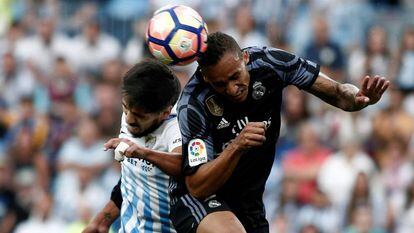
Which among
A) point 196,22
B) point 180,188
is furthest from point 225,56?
point 180,188

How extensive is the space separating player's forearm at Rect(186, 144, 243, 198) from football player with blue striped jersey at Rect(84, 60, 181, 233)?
16 centimetres

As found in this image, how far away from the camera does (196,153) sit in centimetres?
764

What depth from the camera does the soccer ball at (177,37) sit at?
7.57 m

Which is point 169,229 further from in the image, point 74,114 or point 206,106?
point 74,114

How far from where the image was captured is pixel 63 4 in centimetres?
1705

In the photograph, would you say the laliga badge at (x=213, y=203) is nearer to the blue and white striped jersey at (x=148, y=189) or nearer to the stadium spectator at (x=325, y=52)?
the blue and white striped jersey at (x=148, y=189)

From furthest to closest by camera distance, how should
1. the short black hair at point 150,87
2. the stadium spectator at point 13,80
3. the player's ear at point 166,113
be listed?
the stadium spectator at point 13,80
the player's ear at point 166,113
the short black hair at point 150,87

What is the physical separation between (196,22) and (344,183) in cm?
612

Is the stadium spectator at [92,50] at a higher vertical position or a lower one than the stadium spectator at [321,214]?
higher

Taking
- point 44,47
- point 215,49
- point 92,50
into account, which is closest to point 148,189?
point 215,49

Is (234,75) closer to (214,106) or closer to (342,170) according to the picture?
(214,106)

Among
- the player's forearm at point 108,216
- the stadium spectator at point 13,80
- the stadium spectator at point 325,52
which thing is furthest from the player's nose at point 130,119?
the stadium spectator at point 13,80

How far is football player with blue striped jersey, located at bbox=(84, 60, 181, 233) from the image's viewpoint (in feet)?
25.2

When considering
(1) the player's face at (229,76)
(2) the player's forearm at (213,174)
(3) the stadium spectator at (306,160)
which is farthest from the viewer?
(3) the stadium spectator at (306,160)
